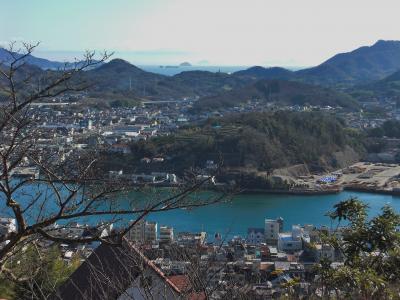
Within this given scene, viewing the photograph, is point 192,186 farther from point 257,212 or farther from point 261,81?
point 261,81

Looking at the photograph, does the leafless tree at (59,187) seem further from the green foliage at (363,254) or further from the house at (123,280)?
the green foliage at (363,254)

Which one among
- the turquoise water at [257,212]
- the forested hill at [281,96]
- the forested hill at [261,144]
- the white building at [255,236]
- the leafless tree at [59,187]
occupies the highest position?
the leafless tree at [59,187]

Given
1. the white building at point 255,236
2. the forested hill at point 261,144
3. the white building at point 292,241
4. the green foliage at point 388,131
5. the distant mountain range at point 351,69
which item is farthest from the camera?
the distant mountain range at point 351,69

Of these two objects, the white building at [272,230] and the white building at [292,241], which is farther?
the white building at [272,230]

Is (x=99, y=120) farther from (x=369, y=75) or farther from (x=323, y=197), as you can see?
(x=369, y=75)

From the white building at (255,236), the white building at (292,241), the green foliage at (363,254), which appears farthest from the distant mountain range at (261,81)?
the green foliage at (363,254)

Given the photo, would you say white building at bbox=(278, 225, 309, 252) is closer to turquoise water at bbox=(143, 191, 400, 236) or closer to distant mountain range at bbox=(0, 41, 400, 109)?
turquoise water at bbox=(143, 191, 400, 236)

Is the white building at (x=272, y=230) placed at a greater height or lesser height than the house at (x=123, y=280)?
lesser

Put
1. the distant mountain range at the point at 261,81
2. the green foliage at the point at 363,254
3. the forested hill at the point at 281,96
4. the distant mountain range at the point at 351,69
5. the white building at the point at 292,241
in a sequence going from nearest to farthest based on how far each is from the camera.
A: the green foliage at the point at 363,254, the white building at the point at 292,241, the forested hill at the point at 281,96, the distant mountain range at the point at 261,81, the distant mountain range at the point at 351,69

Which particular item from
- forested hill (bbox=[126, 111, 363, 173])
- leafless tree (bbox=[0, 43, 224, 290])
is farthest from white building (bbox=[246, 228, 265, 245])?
leafless tree (bbox=[0, 43, 224, 290])
